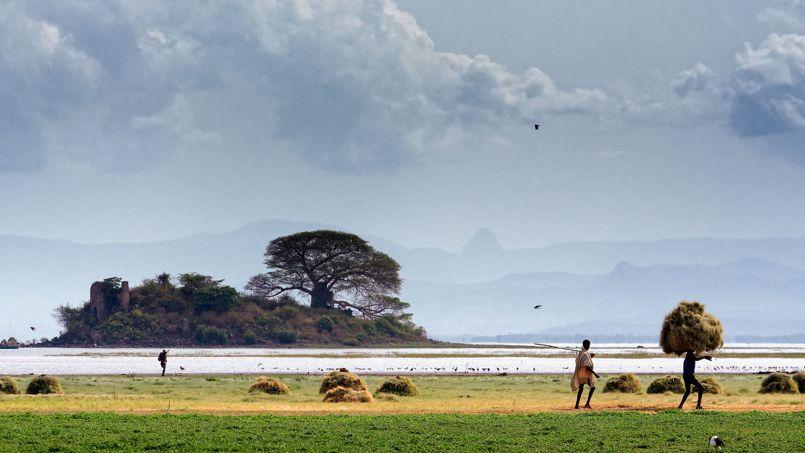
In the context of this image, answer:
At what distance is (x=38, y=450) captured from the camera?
95.2 feet

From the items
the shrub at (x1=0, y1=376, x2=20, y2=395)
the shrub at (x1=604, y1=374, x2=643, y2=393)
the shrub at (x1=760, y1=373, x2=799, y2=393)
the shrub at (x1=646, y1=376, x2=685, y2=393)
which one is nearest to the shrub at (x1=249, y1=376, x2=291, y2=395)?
the shrub at (x1=0, y1=376, x2=20, y2=395)

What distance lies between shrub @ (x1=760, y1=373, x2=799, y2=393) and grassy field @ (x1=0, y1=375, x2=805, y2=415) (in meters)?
0.94

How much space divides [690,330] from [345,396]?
15.2 meters

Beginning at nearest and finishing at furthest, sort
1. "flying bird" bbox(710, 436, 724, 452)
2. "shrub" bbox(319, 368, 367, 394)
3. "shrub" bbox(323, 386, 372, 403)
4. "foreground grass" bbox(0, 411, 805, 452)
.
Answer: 1. "flying bird" bbox(710, 436, 724, 452)
2. "foreground grass" bbox(0, 411, 805, 452)
3. "shrub" bbox(323, 386, 372, 403)
4. "shrub" bbox(319, 368, 367, 394)

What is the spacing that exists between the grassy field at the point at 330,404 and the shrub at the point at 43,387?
120 cm

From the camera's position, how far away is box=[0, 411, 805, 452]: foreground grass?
97.1ft

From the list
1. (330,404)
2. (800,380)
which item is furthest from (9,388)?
(800,380)

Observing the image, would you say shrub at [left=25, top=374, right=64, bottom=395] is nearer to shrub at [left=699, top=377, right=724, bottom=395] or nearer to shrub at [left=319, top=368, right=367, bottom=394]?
shrub at [left=319, top=368, right=367, bottom=394]

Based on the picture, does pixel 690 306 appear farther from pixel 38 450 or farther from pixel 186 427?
pixel 38 450

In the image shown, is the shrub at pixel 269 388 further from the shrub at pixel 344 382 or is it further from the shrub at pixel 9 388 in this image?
the shrub at pixel 9 388

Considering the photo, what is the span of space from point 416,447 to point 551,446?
11.9 feet

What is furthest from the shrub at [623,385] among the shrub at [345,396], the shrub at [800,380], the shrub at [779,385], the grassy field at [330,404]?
the shrub at [345,396]

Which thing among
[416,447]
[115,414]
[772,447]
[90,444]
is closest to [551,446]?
[416,447]

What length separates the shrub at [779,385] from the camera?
55.4m
